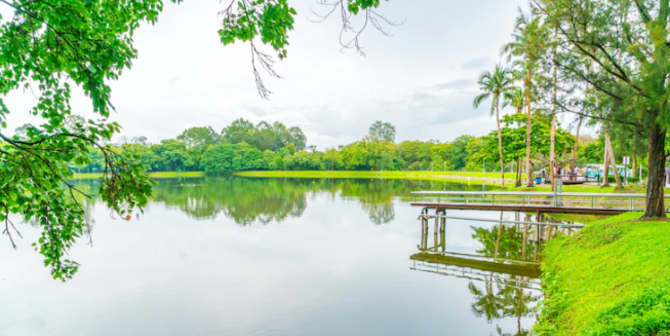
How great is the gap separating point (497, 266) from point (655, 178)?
5.46 metres

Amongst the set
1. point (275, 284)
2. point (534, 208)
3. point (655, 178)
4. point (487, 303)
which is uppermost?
point (655, 178)

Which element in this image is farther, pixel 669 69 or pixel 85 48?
pixel 669 69

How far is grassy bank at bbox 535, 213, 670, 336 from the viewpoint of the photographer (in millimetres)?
5234

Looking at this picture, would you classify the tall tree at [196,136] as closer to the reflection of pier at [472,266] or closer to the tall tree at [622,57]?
the reflection of pier at [472,266]

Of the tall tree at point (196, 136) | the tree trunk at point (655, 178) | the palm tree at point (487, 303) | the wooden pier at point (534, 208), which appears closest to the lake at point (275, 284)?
the palm tree at point (487, 303)

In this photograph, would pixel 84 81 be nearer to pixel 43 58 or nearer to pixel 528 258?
pixel 43 58

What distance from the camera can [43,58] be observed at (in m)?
3.71

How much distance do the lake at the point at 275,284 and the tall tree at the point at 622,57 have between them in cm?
521

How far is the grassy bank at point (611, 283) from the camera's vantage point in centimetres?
523

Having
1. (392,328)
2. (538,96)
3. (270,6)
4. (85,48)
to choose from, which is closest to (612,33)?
(538,96)

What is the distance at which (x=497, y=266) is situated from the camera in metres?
13.0

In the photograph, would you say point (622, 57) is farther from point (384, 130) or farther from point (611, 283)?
point (384, 130)

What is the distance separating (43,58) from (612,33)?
45.7 feet

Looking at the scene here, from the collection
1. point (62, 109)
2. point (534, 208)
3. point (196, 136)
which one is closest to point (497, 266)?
point (534, 208)
